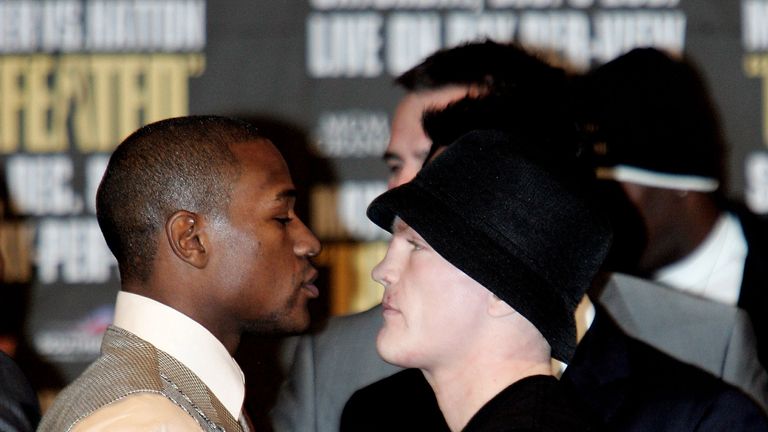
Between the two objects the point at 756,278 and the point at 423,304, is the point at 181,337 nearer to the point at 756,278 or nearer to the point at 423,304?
the point at 423,304

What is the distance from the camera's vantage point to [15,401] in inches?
86.8

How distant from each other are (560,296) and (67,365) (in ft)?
6.53

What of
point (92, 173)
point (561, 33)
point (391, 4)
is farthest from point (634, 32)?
point (92, 173)

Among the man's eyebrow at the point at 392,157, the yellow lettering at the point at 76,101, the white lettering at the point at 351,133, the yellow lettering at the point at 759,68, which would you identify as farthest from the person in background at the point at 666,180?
the yellow lettering at the point at 76,101

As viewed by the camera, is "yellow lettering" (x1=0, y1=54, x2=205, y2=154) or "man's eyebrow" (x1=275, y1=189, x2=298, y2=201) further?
"yellow lettering" (x1=0, y1=54, x2=205, y2=154)

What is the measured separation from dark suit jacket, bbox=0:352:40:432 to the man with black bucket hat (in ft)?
2.67

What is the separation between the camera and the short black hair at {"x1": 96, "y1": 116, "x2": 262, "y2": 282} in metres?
1.83

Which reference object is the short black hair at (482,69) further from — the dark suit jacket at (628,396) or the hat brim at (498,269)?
the hat brim at (498,269)

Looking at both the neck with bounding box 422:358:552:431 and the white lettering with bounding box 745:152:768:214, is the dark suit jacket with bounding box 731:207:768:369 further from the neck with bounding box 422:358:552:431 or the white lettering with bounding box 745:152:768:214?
the neck with bounding box 422:358:552:431

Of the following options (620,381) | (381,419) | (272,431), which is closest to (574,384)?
(620,381)

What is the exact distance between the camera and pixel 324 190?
128 inches

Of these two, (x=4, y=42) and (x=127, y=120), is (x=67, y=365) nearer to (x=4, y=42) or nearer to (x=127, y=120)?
(x=127, y=120)

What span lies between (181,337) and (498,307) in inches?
19.7

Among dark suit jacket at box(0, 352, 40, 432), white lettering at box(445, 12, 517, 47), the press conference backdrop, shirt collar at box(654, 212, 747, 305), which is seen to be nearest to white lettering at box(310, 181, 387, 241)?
the press conference backdrop
